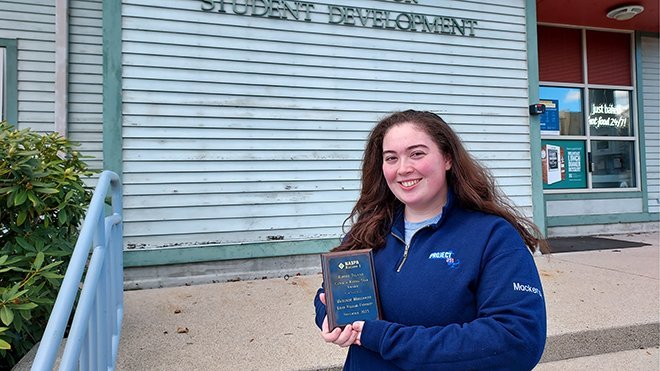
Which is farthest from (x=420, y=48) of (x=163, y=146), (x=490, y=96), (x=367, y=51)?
(x=163, y=146)

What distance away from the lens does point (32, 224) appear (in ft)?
8.61

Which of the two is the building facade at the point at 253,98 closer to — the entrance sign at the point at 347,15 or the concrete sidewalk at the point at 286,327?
the entrance sign at the point at 347,15

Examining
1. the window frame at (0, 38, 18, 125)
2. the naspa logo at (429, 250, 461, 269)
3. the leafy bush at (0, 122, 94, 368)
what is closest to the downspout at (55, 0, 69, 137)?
the window frame at (0, 38, 18, 125)

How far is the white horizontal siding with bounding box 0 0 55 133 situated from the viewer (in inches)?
188

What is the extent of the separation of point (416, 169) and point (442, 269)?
298mm

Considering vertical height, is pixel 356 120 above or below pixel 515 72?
below

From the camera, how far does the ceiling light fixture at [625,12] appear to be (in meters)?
6.23

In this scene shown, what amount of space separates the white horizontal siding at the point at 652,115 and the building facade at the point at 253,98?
3182mm

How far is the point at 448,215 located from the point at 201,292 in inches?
126

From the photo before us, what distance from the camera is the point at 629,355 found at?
2.84 m

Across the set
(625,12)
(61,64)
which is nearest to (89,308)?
(61,64)

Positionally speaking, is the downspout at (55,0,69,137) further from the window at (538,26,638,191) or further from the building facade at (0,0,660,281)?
the window at (538,26,638,191)

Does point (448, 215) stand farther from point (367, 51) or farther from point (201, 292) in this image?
point (367, 51)

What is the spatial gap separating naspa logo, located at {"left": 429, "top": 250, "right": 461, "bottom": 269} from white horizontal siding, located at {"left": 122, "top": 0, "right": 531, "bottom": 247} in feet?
11.4
